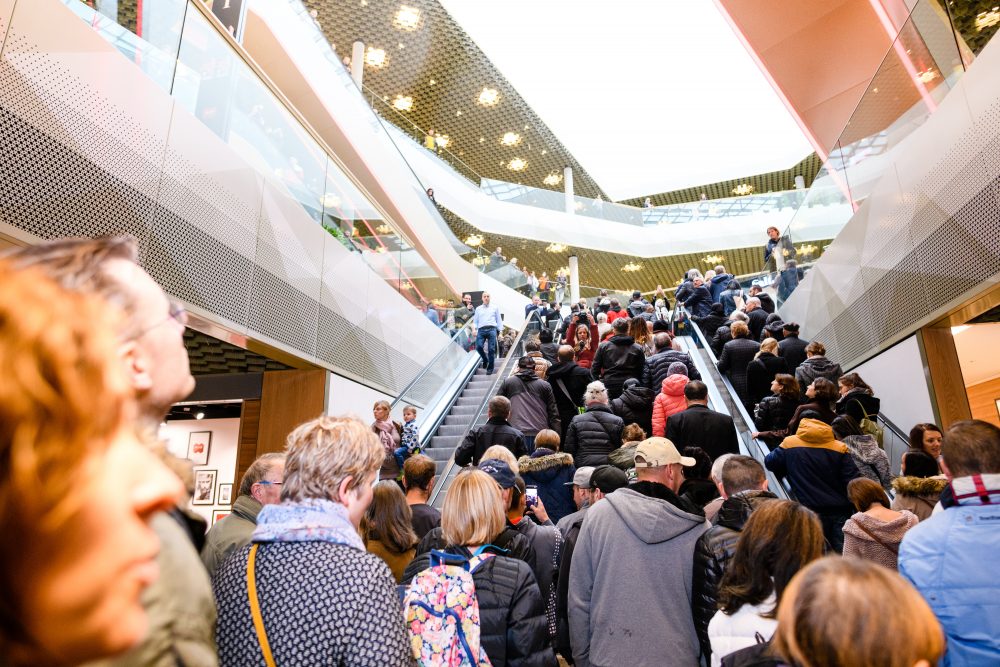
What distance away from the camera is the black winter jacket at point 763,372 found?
695 cm

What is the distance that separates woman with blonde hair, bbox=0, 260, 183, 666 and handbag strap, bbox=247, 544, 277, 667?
1.24m

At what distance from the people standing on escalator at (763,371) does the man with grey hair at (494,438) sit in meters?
3.10

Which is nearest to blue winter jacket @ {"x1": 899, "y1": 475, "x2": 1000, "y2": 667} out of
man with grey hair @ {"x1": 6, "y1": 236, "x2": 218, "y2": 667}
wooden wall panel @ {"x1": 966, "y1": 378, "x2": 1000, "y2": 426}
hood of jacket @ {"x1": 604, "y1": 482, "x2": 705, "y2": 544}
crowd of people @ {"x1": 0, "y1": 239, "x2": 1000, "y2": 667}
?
crowd of people @ {"x1": 0, "y1": 239, "x2": 1000, "y2": 667}

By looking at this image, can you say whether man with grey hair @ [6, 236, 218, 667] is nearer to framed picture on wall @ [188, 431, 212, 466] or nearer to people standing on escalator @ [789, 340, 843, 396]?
people standing on escalator @ [789, 340, 843, 396]

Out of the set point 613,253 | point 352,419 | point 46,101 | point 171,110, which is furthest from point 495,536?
point 613,253

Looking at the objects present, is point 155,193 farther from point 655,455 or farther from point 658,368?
point 658,368

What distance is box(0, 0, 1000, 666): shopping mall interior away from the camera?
14.2 ft

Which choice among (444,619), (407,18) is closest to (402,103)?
(407,18)

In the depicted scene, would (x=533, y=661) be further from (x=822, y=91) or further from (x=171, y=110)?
(x=822, y=91)

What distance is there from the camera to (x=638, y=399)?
6297 millimetres

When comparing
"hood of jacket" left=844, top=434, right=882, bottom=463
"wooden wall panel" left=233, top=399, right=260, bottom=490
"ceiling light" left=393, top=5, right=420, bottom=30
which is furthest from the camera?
"ceiling light" left=393, top=5, right=420, bottom=30

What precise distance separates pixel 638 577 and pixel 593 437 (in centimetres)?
244

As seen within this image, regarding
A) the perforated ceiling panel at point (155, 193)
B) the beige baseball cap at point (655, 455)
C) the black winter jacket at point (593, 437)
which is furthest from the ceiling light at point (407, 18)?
the beige baseball cap at point (655, 455)

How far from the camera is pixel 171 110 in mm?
5473
